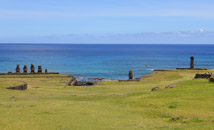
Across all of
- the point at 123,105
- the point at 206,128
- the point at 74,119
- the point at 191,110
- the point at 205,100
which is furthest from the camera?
the point at 123,105

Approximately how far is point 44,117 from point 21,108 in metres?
4.51

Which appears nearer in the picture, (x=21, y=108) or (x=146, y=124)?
(x=146, y=124)

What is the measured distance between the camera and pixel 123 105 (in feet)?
90.5

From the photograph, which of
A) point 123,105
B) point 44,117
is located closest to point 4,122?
point 44,117

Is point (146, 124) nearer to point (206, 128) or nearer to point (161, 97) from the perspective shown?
point (206, 128)

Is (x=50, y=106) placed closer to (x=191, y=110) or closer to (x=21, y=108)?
(x=21, y=108)

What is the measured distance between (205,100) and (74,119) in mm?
11096

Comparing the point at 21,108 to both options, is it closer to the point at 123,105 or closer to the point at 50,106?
the point at 50,106

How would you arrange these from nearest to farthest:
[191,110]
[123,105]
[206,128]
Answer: [206,128], [191,110], [123,105]

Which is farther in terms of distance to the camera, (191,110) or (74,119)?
(191,110)

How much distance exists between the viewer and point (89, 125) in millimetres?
19109

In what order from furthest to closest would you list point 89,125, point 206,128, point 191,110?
point 191,110 → point 89,125 → point 206,128

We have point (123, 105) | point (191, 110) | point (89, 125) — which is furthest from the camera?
point (123, 105)

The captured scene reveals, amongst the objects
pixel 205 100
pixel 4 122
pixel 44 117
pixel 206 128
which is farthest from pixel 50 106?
pixel 206 128
